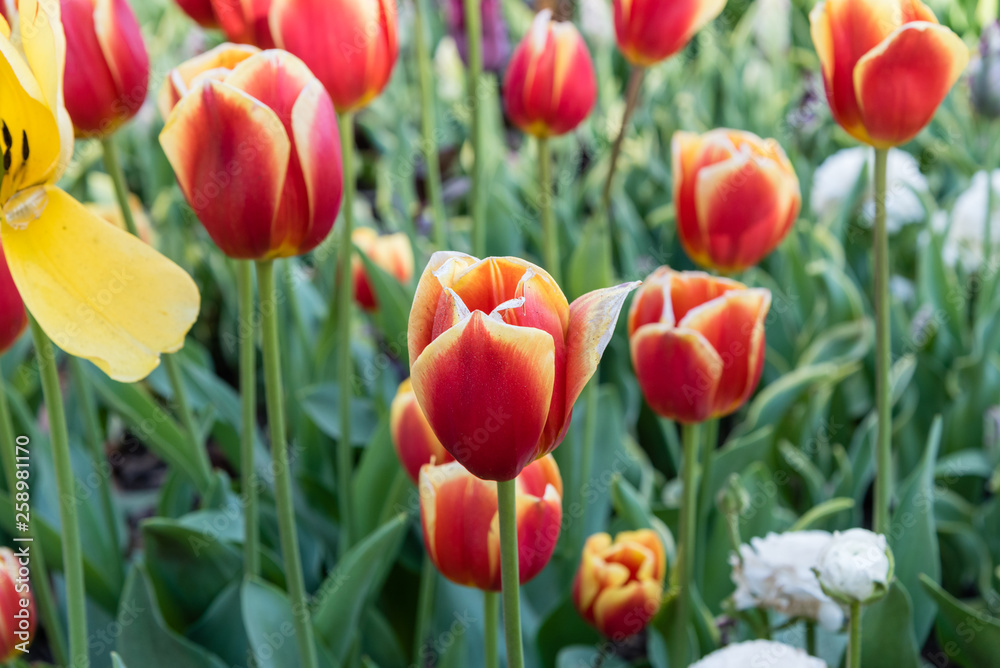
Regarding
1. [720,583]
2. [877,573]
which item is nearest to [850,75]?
[877,573]

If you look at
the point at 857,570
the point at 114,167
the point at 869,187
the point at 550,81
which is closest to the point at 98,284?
the point at 114,167

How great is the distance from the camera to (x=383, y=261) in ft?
4.51

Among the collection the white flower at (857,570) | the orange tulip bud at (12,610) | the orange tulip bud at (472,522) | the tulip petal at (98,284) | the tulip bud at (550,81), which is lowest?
the orange tulip bud at (12,610)

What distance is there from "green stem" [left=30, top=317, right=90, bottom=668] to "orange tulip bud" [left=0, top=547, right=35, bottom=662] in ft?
0.30

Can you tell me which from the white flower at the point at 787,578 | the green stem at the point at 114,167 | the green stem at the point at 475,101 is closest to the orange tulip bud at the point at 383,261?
the green stem at the point at 475,101

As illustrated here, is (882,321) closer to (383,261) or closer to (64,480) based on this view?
Result: (64,480)

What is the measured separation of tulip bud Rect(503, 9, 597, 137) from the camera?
104 cm

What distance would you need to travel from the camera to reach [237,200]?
0.57 metres

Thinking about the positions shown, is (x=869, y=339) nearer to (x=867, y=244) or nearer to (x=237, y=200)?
(x=867, y=244)

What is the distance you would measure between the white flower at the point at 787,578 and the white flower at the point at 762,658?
0.05 metres

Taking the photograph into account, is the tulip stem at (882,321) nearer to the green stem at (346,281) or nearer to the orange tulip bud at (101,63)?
the green stem at (346,281)

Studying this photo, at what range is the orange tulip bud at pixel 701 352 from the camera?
2.27ft

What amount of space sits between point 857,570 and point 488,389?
0.30 m

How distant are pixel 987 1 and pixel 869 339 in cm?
143
